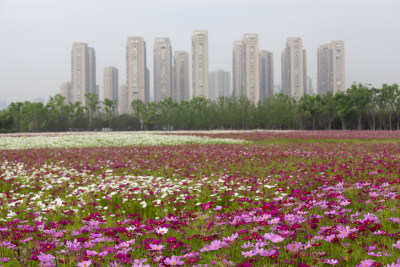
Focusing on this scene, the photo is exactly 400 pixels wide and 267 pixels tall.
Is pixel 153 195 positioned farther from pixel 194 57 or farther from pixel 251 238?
pixel 194 57

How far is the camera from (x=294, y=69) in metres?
115

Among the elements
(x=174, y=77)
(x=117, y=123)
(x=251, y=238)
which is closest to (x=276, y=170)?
(x=251, y=238)

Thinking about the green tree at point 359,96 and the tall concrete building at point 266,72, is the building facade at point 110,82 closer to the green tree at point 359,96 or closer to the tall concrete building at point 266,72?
the tall concrete building at point 266,72

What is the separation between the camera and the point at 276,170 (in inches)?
330

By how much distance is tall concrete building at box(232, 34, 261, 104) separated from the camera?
4236 inches

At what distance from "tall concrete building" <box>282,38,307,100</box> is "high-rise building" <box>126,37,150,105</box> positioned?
51.3 metres

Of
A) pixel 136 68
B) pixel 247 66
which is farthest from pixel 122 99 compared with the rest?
pixel 247 66

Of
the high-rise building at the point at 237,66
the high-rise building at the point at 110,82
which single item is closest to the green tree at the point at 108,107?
the high-rise building at the point at 237,66

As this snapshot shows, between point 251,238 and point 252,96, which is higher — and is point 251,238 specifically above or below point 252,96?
below

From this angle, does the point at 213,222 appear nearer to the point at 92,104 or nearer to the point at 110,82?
the point at 92,104

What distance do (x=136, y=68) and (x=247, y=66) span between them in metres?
39.7

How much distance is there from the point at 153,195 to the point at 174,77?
409 ft

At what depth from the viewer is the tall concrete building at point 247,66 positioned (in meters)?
108

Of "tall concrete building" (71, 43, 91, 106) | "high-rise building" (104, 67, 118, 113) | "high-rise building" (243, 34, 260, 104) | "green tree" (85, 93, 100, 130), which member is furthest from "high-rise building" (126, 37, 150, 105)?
"green tree" (85, 93, 100, 130)
